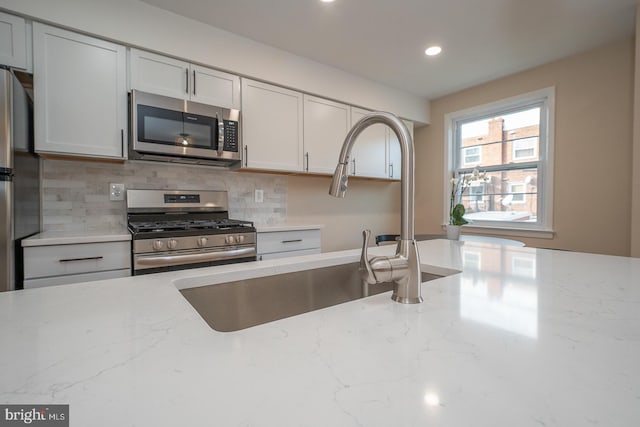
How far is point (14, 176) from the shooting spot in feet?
5.40

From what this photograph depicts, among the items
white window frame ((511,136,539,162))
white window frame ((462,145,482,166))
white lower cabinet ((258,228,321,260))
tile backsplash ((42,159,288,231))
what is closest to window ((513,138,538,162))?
white window frame ((511,136,539,162))

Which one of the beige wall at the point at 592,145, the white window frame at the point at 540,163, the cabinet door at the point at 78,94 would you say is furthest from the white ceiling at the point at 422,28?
the cabinet door at the point at 78,94

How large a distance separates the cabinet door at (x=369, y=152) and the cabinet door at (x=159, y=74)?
1719 millimetres

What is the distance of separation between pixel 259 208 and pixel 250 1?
1733mm

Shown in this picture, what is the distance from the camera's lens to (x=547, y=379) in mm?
383

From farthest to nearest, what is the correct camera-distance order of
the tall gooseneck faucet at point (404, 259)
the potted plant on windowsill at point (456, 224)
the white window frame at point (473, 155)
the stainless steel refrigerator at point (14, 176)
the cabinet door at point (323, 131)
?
the white window frame at point (473, 155) → the cabinet door at point (323, 131) → the potted plant on windowsill at point (456, 224) → the stainless steel refrigerator at point (14, 176) → the tall gooseneck faucet at point (404, 259)

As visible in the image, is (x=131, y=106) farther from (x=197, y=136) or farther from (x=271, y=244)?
(x=271, y=244)

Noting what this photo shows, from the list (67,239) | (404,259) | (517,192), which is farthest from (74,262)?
(517,192)

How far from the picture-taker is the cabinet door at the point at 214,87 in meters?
2.37

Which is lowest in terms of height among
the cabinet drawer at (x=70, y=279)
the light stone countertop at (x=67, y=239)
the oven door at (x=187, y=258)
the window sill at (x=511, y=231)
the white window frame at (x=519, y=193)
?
the cabinet drawer at (x=70, y=279)

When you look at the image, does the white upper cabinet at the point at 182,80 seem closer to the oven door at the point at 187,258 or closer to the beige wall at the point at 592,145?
the oven door at the point at 187,258

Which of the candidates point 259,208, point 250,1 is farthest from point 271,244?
point 250,1

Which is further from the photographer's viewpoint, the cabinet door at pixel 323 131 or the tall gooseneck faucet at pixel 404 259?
the cabinet door at pixel 323 131
